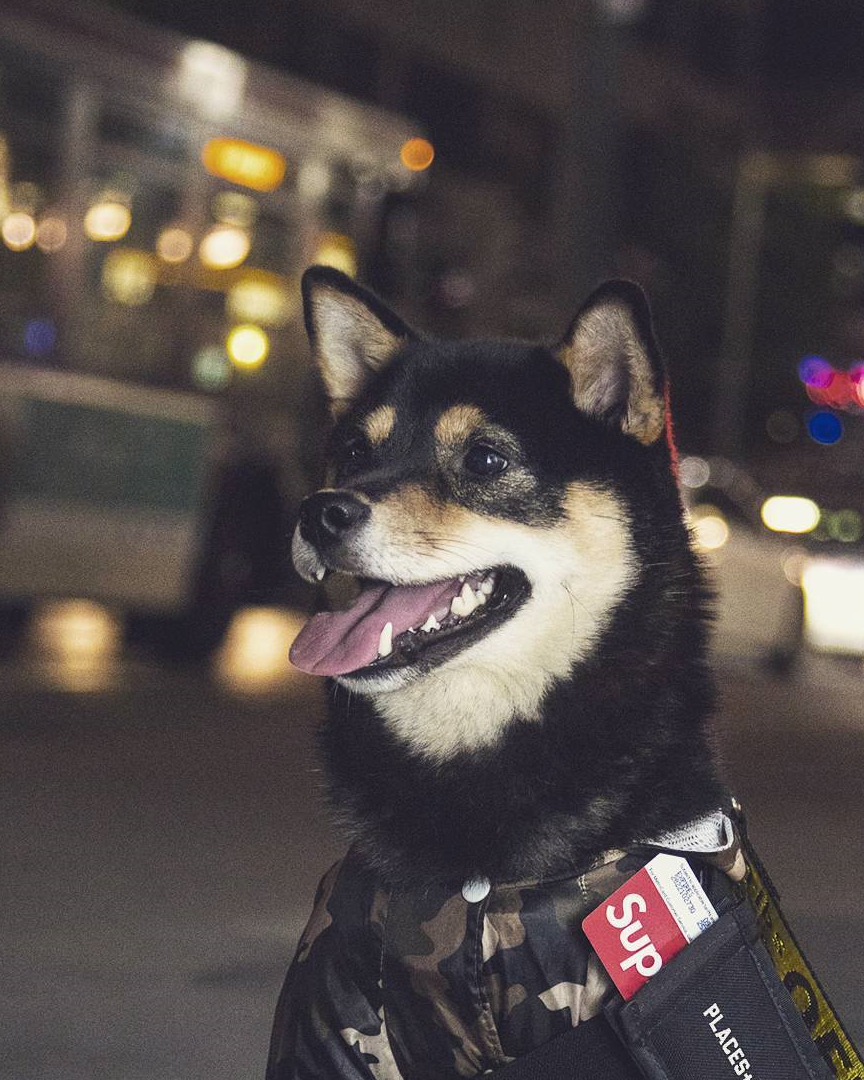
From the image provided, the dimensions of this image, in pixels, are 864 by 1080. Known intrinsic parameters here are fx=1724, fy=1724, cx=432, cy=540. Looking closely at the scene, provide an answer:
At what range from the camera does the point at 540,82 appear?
3491 centimetres

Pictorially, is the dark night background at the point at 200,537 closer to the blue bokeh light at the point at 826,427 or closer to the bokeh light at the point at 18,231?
the bokeh light at the point at 18,231

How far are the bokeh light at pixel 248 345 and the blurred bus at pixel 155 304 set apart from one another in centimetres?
2

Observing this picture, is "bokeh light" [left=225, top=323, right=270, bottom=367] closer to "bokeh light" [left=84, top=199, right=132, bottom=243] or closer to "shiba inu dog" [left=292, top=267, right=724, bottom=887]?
"bokeh light" [left=84, top=199, right=132, bottom=243]

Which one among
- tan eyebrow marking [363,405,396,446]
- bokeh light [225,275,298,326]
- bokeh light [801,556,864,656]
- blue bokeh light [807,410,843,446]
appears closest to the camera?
tan eyebrow marking [363,405,396,446]

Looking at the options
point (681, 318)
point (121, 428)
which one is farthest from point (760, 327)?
point (121, 428)

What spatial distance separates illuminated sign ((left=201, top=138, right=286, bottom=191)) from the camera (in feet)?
34.7

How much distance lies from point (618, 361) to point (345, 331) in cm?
76

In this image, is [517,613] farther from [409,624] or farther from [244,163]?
[244,163]

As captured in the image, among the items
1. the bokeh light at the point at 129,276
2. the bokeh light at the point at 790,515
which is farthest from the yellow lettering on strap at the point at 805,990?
the bokeh light at the point at 790,515

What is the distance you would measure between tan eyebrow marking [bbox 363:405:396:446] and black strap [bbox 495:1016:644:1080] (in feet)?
4.20

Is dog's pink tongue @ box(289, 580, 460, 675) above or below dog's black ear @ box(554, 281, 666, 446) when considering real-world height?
below

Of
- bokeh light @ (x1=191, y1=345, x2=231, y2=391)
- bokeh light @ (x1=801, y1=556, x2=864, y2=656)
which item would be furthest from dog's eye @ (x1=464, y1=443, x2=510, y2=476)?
bokeh light @ (x1=801, y1=556, x2=864, y2=656)

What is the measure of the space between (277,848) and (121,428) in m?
3.85

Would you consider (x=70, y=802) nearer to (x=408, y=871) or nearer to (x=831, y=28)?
(x=408, y=871)
